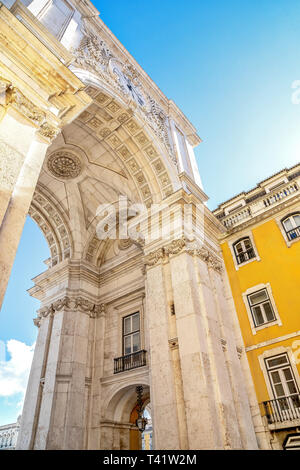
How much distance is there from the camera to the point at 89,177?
17.8m

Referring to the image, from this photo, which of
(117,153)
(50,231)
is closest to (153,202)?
(117,153)

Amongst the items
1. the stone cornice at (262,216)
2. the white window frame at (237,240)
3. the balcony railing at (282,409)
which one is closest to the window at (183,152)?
the stone cornice at (262,216)

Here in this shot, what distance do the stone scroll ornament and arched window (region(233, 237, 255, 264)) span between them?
5361 millimetres

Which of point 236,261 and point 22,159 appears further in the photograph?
point 236,261

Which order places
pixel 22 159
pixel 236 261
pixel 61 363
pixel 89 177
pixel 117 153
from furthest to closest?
pixel 89 177, pixel 117 153, pixel 236 261, pixel 61 363, pixel 22 159

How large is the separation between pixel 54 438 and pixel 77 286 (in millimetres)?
6960

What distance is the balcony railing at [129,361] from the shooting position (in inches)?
539

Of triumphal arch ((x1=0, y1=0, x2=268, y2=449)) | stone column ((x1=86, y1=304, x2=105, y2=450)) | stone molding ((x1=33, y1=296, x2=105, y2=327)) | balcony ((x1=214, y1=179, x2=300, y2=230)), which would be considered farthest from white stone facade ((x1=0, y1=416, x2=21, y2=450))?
balcony ((x1=214, y1=179, x2=300, y2=230))

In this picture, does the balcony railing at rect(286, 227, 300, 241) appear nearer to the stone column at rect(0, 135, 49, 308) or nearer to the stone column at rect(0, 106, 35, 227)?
the stone column at rect(0, 135, 49, 308)

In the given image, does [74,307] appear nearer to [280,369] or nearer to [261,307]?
[261,307]

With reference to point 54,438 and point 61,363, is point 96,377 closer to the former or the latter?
point 61,363

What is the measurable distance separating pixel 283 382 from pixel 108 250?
37.6 ft
